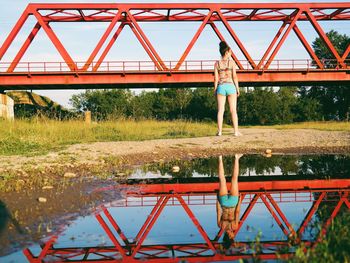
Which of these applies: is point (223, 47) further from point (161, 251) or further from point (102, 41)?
point (102, 41)

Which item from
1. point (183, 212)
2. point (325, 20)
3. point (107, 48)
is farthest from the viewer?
point (325, 20)

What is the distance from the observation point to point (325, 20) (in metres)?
28.6

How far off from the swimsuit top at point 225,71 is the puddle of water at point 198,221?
7.84 ft

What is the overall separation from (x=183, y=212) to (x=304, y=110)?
209 feet

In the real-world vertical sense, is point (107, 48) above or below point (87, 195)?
above

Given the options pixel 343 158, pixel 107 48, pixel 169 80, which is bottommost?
pixel 343 158

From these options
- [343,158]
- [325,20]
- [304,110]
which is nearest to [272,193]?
[343,158]

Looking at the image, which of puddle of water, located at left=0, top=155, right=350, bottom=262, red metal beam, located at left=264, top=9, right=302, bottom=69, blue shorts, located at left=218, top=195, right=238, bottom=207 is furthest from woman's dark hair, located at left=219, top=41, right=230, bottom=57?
red metal beam, located at left=264, top=9, right=302, bottom=69

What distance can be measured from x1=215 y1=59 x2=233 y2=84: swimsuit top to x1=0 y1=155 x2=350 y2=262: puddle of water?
7.84ft

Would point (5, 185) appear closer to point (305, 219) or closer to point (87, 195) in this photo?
point (87, 195)

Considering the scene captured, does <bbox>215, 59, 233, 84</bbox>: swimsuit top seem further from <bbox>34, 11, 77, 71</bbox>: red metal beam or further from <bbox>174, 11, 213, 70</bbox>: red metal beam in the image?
<bbox>34, 11, 77, 71</bbox>: red metal beam

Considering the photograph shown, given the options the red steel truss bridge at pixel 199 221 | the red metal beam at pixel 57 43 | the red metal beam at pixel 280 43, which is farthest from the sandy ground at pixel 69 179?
the red metal beam at pixel 57 43

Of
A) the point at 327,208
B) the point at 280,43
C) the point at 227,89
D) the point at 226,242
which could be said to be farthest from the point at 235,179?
the point at 280,43

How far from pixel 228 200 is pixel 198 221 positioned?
0.91 m
